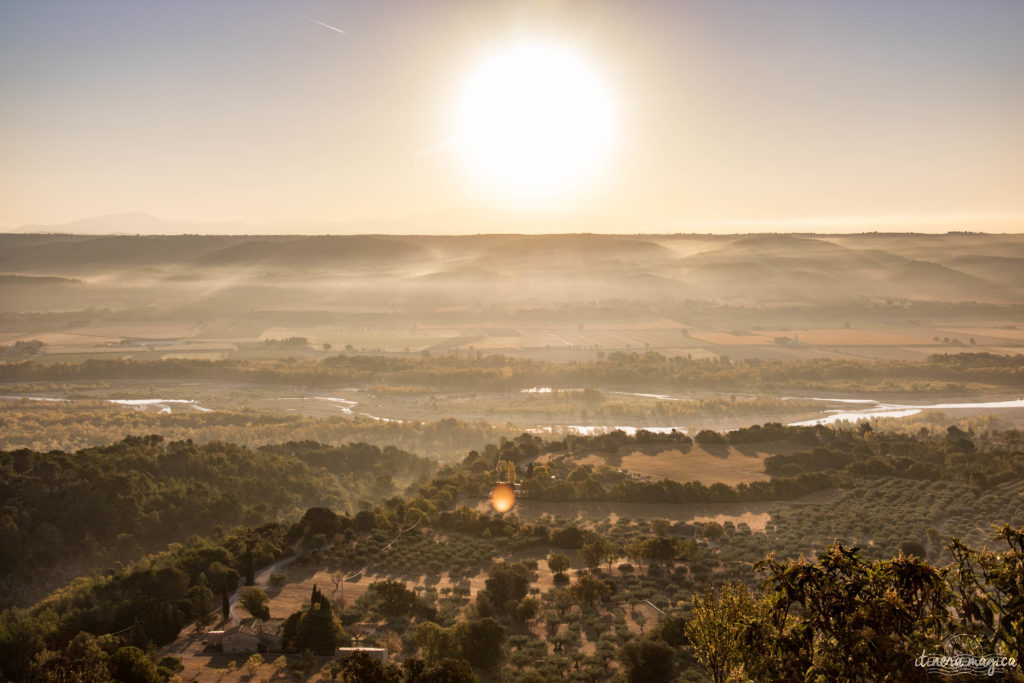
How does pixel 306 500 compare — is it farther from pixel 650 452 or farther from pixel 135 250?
pixel 135 250

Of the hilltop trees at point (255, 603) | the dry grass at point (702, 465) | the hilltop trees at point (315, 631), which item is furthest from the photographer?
the dry grass at point (702, 465)

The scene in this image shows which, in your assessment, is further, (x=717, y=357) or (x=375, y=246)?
(x=375, y=246)

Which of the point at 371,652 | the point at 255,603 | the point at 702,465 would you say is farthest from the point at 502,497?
the point at 371,652

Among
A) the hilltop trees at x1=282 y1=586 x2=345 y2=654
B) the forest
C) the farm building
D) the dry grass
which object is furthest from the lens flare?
the farm building

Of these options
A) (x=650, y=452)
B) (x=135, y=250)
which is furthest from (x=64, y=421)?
(x=135, y=250)

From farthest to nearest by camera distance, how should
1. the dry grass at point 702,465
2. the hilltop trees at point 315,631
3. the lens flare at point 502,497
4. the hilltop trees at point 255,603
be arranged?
the dry grass at point 702,465, the lens flare at point 502,497, the hilltop trees at point 255,603, the hilltop trees at point 315,631

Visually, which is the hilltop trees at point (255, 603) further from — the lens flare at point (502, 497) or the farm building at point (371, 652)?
the lens flare at point (502, 497)

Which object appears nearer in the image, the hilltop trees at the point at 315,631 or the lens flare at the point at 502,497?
the hilltop trees at the point at 315,631

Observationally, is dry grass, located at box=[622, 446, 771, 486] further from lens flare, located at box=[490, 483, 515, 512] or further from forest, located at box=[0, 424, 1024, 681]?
lens flare, located at box=[490, 483, 515, 512]

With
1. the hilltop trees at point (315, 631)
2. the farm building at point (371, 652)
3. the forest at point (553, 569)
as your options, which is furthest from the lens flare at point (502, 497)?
the farm building at point (371, 652)
